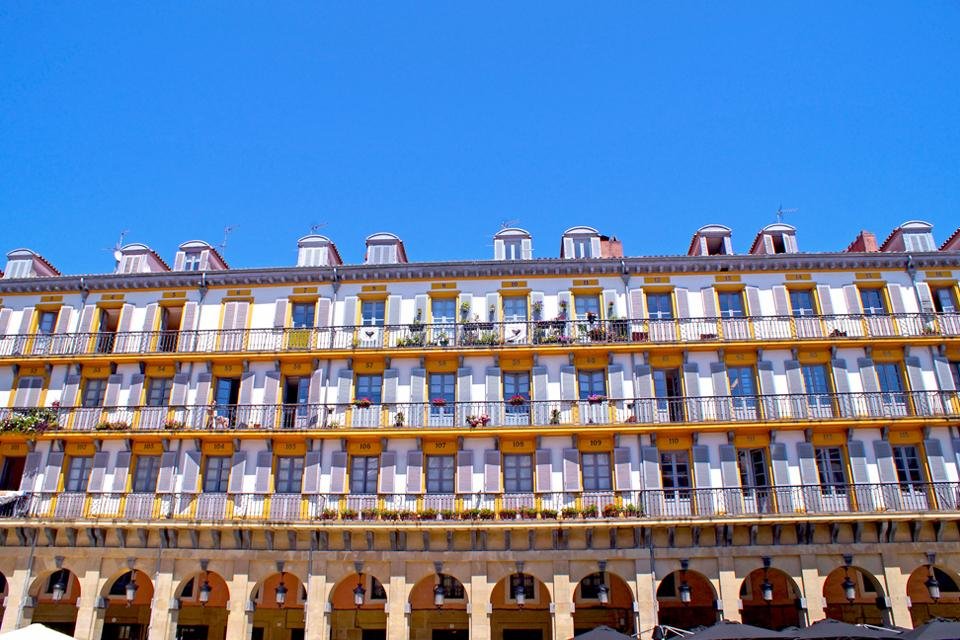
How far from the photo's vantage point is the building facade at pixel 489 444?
24.4 metres

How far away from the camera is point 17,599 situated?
25.3m

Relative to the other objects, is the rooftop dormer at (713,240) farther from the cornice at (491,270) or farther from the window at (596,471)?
Answer: the window at (596,471)

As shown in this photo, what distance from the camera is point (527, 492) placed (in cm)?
2527

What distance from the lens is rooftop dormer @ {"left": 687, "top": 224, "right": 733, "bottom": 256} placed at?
95.8 ft

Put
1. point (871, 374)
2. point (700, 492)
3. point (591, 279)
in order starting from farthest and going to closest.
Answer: point (591, 279), point (871, 374), point (700, 492)

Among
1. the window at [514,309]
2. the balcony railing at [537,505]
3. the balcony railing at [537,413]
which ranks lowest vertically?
the balcony railing at [537,505]

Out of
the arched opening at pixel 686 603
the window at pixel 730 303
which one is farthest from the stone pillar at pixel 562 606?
the window at pixel 730 303

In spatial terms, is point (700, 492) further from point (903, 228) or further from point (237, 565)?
point (237, 565)

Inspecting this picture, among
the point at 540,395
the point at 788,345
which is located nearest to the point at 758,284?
the point at 788,345

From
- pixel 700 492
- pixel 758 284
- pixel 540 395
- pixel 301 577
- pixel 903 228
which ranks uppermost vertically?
pixel 903 228

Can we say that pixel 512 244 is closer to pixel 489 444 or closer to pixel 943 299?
pixel 489 444

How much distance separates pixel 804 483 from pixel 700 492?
11.7 ft

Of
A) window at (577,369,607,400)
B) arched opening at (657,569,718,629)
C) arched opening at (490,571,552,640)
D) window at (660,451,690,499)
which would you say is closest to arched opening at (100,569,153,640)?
arched opening at (490,571,552,640)

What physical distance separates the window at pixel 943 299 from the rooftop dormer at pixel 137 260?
3020cm
